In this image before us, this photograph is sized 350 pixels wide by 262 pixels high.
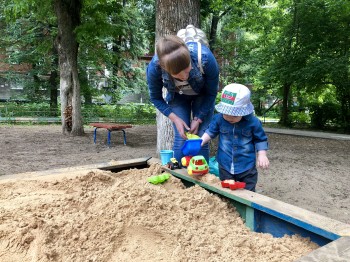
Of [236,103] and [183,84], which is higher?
[183,84]

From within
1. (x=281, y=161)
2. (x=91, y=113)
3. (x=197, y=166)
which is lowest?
(x=281, y=161)

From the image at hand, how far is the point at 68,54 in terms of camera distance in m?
8.68

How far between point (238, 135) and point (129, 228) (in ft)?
3.80

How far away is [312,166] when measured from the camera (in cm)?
601

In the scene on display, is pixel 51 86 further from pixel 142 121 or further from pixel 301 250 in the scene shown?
pixel 301 250

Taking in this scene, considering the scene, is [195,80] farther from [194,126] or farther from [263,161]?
[263,161]

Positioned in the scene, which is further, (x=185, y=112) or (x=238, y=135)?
(x=185, y=112)

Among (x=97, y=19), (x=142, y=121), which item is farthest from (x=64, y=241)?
(x=142, y=121)

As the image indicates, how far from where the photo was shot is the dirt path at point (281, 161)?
13.2ft

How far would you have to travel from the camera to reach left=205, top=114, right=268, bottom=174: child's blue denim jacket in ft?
7.98

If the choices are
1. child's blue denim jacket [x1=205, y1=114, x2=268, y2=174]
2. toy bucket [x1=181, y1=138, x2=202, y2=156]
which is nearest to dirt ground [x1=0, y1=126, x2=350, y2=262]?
toy bucket [x1=181, y1=138, x2=202, y2=156]

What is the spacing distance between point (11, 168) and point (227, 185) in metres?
4.36

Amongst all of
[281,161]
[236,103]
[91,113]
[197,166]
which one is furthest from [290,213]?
[91,113]

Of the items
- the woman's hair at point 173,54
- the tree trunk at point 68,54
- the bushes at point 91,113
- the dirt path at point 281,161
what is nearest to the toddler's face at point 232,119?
the woman's hair at point 173,54
